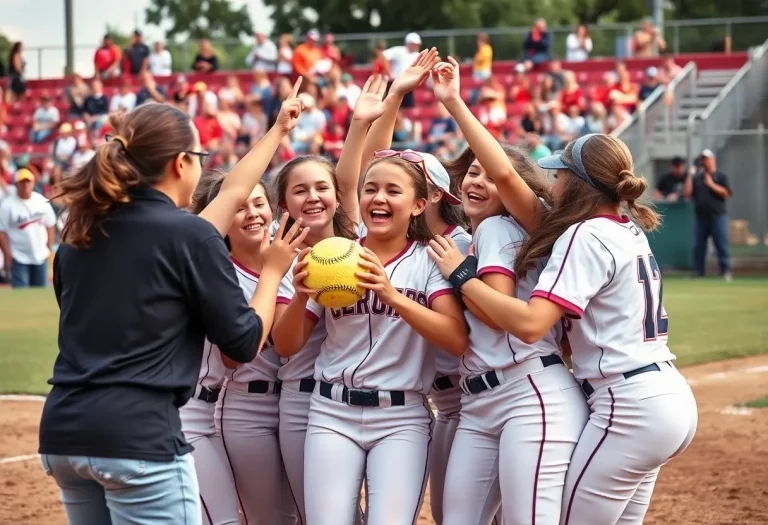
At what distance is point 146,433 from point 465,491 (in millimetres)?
1511

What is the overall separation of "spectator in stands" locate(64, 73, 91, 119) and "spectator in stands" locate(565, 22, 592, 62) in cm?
1159

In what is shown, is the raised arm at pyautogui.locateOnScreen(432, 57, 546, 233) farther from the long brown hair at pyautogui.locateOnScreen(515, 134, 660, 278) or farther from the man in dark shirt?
the man in dark shirt

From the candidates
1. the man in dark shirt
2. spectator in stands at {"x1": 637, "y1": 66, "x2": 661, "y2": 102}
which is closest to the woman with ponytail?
the man in dark shirt

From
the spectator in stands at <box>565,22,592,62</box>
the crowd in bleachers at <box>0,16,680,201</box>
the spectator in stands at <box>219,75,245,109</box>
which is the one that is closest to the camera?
the crowd in bleachers at <box>0,16,680,201</box>

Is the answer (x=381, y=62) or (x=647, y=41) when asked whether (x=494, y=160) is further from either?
(x=647, y=41)

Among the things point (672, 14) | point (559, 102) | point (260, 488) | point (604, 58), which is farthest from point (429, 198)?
point (672, 14)

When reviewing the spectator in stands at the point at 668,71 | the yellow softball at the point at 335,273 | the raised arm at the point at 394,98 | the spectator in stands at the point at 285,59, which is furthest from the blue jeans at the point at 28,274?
the spectator in stands at the point at 668,71

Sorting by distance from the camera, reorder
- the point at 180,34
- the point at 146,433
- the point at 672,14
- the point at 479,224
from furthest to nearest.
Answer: the point at 180,34 → the point at 672,14 → the point at 479,224 → the point at 146,433

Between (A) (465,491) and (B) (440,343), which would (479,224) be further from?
(A) (465,491)

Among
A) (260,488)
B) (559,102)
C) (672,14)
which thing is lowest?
(260,488)

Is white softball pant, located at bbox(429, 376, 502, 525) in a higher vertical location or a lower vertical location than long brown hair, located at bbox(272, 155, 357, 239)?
lower

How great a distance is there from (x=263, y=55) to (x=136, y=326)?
953 inches

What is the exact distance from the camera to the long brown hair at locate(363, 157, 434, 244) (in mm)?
4512

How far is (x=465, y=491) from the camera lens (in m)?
4.18
